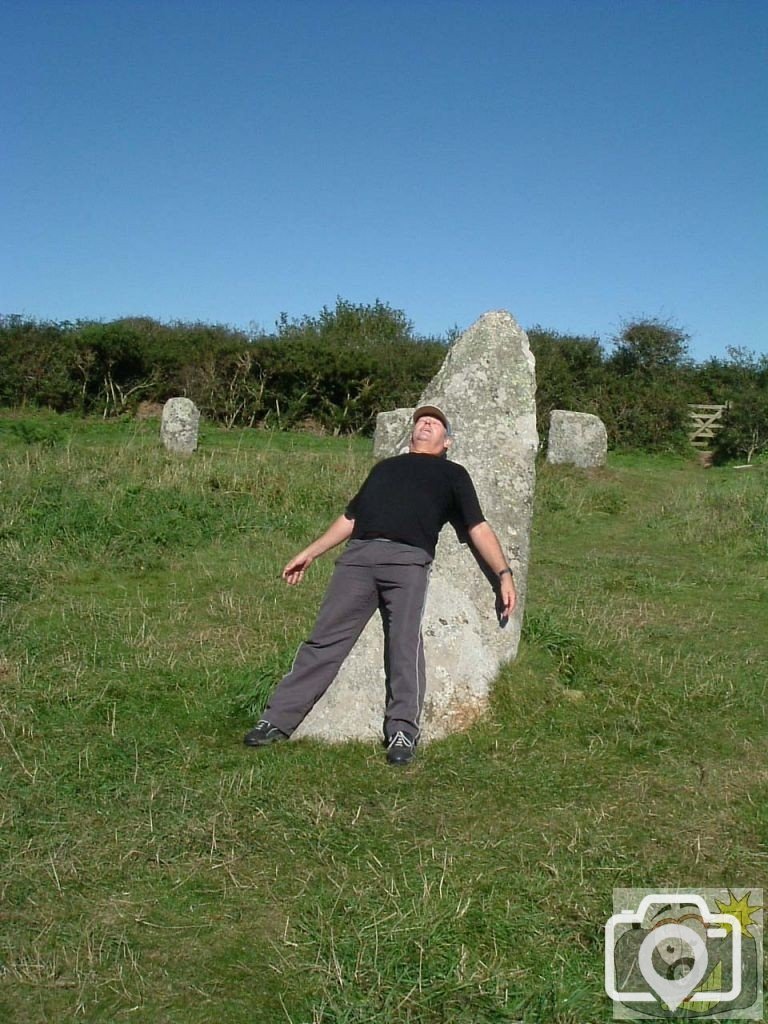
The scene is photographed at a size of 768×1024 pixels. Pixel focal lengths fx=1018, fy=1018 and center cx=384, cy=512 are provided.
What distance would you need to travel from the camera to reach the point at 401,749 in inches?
201

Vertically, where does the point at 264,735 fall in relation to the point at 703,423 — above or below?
below

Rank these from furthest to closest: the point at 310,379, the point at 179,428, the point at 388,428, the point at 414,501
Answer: the point at 310,379 < the point at 179,428 < the point at 388,428 < the point at 414,501

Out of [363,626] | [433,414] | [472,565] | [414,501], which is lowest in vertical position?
[363,626]

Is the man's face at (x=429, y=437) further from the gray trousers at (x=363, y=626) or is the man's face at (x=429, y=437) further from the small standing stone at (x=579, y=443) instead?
the small standing stone at (x=579, y=443)

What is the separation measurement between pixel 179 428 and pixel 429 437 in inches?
524

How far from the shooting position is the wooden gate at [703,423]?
→ 1062 inches

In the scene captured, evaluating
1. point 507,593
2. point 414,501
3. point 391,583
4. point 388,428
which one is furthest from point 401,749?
point 388,428

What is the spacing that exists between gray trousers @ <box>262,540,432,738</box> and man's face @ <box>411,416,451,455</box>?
2.08ft

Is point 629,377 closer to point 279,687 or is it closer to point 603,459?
point 603,459

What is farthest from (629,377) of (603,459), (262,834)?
(262,834)

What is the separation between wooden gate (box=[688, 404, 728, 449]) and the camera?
26969 mm

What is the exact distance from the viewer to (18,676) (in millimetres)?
6062

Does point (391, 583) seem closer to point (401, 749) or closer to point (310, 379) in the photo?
point (401, 749)
